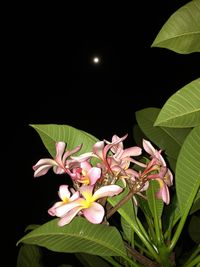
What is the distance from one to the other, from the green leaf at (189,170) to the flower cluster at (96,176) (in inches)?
1.2

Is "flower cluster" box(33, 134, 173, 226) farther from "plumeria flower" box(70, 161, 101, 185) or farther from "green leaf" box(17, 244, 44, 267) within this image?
"green leaf" box(17, 244, 44, 267)

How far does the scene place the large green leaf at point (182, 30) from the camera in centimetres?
61

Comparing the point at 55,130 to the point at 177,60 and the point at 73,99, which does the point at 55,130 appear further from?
the point at 73,99

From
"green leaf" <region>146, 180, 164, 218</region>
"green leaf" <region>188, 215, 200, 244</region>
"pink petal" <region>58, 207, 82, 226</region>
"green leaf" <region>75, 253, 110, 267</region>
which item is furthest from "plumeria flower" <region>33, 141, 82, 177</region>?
"green leaf" <region>188, 215, 200, 244</region>

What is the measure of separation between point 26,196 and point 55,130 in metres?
3.13

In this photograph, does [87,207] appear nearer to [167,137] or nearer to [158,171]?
[158,171]

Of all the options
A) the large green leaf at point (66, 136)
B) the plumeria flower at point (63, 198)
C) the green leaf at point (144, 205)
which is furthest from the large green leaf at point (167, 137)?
the plumeria flower at point (63, 198)

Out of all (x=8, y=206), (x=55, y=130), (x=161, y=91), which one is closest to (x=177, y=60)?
(x=161, y=91)

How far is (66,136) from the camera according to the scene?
721 mm

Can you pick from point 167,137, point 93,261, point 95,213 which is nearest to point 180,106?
point 95,213

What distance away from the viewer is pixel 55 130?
28.6 inches

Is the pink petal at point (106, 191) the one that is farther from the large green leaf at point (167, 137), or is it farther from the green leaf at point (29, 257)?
the green leaf at point (29, 257)

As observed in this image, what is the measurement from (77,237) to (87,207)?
0.31ft

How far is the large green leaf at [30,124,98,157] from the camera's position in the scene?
714 mm
